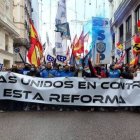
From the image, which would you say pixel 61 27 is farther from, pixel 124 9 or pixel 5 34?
pixel 5 34

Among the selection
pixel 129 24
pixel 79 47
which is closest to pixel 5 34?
pixel 129 24

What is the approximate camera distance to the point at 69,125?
34.6 ft

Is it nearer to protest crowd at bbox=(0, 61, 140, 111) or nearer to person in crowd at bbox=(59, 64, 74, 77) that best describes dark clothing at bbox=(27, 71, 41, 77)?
protest crowd at bbox=(0, 61, 140, 111)

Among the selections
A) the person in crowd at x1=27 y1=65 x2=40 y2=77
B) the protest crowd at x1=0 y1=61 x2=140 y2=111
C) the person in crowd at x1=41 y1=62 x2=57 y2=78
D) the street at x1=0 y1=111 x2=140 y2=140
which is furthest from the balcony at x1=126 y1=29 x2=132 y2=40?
the street at x1=0 y1=111 x2=140 y2=140

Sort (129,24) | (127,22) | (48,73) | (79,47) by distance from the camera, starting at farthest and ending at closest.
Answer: (127,22)
(129,24)
(79,47)
(48,73)

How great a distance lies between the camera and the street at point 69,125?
8.97 m

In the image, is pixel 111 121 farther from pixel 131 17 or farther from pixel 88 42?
pixel 131 17

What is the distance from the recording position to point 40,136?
8.94m

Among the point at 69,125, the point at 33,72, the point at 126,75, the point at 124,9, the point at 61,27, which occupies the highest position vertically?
the point at 124,9

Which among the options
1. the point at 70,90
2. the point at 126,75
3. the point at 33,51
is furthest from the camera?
the point at 33,51

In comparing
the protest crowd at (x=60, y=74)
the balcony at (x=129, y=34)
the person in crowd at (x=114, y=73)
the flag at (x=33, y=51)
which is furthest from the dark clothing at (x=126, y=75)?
the balcony at (x=129, y=34)

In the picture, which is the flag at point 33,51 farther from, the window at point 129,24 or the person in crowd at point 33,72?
the window at point 129,24

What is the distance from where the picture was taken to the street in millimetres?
8969

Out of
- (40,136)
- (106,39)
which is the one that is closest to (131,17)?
(106,39)
